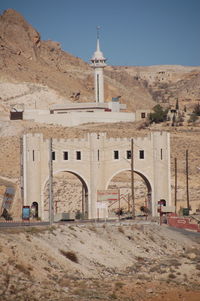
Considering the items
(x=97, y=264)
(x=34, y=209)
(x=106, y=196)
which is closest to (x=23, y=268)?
(x=97, y=264)

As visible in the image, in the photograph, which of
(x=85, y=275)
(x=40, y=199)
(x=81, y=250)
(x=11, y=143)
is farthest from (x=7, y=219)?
(x=11, y=143)

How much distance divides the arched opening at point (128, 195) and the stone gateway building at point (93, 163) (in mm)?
805

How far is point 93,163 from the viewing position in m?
68.9

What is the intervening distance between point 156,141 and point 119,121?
59414 millimetres

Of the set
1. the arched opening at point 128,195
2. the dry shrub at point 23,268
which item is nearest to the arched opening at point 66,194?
the arched opening at point 128,195

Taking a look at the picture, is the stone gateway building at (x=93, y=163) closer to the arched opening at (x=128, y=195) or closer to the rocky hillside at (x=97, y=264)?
the arched opening at (x=128, y=195)

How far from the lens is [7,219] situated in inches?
2520

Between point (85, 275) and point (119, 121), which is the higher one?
point (119, 121)

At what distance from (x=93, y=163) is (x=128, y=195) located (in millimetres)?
13722

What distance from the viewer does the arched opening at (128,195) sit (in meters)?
71.1

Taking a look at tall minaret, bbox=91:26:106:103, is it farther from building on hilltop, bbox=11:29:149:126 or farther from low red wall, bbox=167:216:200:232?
low red wall, bbox=167:216:200:232

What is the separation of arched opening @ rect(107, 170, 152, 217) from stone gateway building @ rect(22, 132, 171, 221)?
0.80 meters

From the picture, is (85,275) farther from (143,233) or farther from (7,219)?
(7,219)

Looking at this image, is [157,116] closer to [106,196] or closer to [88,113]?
[88,113]
